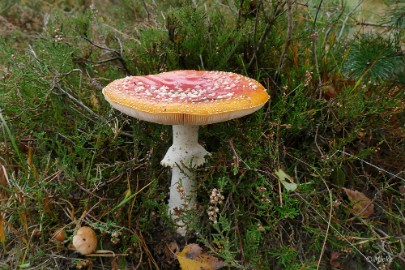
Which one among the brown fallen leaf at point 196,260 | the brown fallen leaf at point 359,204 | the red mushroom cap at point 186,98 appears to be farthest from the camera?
the brown fallen leaf at point 359,204

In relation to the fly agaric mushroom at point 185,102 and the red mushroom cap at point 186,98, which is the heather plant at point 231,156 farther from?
the red mushroom cap at point 186,98

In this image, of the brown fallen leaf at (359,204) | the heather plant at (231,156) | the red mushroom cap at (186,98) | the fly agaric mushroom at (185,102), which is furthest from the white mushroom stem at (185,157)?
the brown fallen leaf at (359,204)

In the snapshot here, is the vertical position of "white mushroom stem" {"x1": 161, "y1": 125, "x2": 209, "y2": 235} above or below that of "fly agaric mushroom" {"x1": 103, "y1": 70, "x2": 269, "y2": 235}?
below

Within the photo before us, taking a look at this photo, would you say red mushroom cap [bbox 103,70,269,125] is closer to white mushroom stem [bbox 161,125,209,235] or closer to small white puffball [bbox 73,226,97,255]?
white mushroom stem [bbox 161,125,209,235]

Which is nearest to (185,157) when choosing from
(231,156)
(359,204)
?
(231,156)

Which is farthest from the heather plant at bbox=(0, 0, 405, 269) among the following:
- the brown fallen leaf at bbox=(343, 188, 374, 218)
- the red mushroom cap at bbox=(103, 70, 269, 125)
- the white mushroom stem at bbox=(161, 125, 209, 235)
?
the red mushroom cap at bbox=(103, 70, 269, 125)

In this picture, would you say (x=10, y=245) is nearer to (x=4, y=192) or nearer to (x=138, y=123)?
(x=4, y=192)
